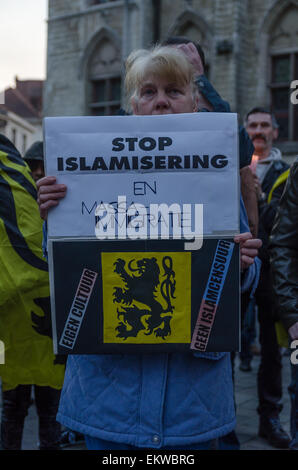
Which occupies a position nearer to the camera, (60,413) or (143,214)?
(143,214)

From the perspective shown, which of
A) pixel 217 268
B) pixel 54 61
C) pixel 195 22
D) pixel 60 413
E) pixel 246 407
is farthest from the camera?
pixel 54 61

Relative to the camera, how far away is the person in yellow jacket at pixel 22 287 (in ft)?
9.23

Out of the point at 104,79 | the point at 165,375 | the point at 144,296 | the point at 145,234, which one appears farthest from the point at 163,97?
the point at 104,79

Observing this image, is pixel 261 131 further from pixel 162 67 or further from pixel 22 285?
pixel 162 67

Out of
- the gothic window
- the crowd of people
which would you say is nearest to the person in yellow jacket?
the crowd of people

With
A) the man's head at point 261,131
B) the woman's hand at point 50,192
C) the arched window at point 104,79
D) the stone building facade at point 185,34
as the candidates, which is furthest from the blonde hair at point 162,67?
the arched window at point 104,79

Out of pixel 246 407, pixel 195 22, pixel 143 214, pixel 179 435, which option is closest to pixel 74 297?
pixel 143 214

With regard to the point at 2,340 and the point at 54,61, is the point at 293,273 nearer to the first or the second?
the point at 2,340

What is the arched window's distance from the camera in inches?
780

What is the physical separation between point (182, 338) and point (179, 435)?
288mm

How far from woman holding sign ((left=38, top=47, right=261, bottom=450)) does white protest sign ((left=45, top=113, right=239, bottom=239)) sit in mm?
70

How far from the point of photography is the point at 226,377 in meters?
2.11

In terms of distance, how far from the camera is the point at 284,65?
56.9 feet

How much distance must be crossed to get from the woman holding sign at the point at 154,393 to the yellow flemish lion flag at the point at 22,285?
81 centimetres
